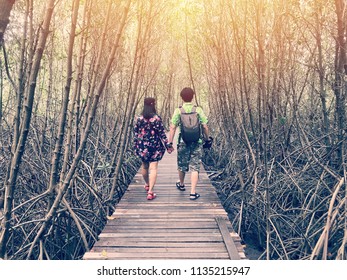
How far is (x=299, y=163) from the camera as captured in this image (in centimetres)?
527

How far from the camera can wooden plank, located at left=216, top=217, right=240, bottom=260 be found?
2533mm

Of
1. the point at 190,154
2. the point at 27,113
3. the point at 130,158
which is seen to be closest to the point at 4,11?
the point at 27,113

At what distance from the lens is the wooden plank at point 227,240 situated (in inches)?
99.7

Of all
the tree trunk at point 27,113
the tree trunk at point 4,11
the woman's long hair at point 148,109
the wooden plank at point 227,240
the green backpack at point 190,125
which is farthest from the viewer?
the woman's long hair at point 148,109

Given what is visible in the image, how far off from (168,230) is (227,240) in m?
0.61

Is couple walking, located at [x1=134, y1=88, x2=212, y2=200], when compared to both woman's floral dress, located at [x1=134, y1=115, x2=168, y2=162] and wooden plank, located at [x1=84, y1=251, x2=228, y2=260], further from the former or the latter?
wooden plank, located at [x1=84, y1=251, x2=228, y2=260]

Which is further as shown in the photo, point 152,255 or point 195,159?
point 195,159

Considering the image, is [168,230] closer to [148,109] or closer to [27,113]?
[148,109]

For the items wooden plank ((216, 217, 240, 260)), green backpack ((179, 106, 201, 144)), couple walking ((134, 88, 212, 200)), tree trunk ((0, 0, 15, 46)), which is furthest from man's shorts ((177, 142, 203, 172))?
tree trunk ((0, 0, 15, 46))

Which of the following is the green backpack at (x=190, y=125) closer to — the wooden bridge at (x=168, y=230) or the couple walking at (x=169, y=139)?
the couple walking at (x=169, y=139)

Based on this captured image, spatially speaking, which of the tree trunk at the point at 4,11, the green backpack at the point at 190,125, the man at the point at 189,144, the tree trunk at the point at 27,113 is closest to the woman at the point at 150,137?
the man at the point at 189,144

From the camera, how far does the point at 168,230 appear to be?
3.14 metres

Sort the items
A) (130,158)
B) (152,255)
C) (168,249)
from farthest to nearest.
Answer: (130,158)
(168,249)
(152,255)

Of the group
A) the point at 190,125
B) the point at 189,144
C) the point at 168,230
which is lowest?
the point at 168,230
